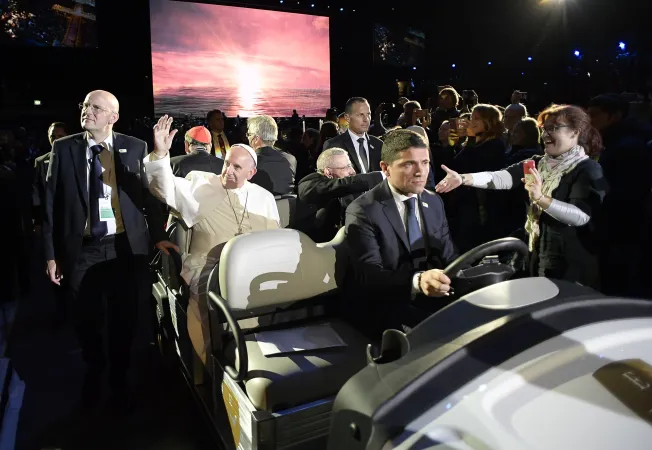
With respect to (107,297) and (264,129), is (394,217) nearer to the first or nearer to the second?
(107,297)

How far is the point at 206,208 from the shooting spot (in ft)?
9.43

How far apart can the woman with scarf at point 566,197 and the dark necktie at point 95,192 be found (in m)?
1.74

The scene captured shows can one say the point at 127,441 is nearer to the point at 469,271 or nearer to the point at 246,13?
the point at 469,271

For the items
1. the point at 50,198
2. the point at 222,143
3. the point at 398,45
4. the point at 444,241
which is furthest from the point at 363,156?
the point at 398,45

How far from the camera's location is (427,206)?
2355 mm

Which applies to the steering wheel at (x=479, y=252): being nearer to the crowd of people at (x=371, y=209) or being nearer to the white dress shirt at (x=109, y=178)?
the crowd of people at (x=371, y=209)

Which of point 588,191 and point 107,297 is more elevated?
point 588,191

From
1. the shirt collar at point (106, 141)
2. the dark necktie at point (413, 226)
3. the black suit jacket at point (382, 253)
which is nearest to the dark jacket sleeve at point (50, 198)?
the shirt collar at point (106, 141)

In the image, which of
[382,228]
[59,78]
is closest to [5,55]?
[59,78]

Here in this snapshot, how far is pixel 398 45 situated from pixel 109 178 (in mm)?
11843

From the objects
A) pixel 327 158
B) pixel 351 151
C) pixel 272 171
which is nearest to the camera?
pixel 327 158

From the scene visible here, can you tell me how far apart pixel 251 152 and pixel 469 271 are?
1798mm

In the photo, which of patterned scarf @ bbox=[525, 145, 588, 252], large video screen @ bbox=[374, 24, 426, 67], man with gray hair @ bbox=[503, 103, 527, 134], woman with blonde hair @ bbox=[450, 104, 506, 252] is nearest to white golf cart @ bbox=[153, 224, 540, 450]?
patterned scarf @ bbox=[525, 145, 588, 252]

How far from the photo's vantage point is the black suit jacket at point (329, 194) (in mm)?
3104
